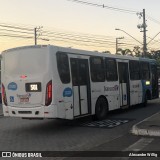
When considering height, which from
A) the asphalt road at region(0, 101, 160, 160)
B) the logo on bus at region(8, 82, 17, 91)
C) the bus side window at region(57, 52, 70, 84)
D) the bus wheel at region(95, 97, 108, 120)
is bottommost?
the asphalt road at region(0, 101, 160, 160)

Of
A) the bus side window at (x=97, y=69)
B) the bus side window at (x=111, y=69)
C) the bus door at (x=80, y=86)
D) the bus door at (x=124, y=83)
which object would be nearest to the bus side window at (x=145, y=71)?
the bus door at (x=124, y=83)

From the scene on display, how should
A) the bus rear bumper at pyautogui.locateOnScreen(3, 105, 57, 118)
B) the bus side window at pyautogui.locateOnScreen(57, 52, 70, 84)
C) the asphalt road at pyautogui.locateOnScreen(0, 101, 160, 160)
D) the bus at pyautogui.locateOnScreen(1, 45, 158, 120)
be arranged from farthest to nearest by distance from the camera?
the bus side window at pyautogui.locateOnScreen(57, 52, 70, 84) < the bus at pyautogui.locateOnScreen(1, 45, 158, 120) < the bus rear bumper at pyautogui.locateOnScreen(3, 105, 57, 118) < the asphalt road at pyautogui.locateOnScreen(0, 101, 160, 160)

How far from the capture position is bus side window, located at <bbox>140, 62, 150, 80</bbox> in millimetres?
21078

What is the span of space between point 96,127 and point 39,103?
2490 mm

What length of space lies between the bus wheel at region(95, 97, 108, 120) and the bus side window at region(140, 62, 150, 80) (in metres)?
5.56

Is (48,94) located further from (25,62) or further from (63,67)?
(25,62)

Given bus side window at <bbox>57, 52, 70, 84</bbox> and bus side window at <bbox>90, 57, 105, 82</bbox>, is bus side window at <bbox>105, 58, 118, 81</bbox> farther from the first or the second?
bus side window at <bbox>57, 52, 70, 84</bbox>

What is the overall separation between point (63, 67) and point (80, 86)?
4.30 ft

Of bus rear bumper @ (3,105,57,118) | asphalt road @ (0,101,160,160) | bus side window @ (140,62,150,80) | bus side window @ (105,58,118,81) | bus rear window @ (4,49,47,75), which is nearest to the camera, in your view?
asphalt road @ (0,101,160,160)

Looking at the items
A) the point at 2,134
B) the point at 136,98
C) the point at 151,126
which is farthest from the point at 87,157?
the point at 136,98

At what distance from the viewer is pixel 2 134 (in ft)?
40.7

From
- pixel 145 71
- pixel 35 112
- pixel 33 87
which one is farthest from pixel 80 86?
pixel 145 71

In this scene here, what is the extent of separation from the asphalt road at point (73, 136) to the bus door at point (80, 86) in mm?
678

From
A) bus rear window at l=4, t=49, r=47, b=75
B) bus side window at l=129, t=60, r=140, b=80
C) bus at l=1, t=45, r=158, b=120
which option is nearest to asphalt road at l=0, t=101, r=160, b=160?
bus at l=1, t=45, r=158, b=120
